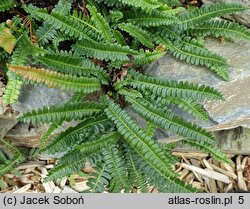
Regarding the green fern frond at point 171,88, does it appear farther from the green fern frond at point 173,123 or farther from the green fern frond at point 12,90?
the green fern frond at point 12,90

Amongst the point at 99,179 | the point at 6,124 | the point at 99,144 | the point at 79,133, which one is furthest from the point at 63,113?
the point at 6,124

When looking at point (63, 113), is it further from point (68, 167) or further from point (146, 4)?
point (146, 4)

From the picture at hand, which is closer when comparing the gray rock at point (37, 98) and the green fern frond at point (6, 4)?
the green fern frond at point (6, 4)

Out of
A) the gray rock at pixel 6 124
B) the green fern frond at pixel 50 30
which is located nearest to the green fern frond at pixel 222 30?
the green fern frond at pixel 50 30

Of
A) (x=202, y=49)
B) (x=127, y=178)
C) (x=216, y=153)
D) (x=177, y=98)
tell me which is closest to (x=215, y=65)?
(x=202, y=49)

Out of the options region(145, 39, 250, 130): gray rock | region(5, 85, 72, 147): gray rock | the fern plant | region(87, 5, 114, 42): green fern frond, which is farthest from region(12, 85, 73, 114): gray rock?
region(145, 39, 250, 130): gray rock

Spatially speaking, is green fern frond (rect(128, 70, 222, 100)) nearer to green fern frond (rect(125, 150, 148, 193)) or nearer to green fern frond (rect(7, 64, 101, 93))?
green fern frond (rect(7, 64, 101, 93))
